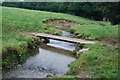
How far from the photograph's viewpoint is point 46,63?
1055 cm

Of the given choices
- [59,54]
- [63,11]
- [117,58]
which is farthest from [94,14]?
[117,58]

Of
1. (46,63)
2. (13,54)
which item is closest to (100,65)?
(46,63)

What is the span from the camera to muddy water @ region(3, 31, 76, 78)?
28.5 ft

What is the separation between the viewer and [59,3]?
48.7 meters

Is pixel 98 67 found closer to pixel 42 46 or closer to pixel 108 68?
pixel 108 68

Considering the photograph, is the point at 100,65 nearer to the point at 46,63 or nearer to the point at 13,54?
the point at 46,63

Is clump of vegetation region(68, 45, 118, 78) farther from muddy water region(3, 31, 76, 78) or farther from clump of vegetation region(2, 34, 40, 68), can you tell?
clump of vegetation region(2, 34, 40, 68)

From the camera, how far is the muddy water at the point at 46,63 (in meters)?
8.68

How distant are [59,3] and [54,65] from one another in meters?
40.4

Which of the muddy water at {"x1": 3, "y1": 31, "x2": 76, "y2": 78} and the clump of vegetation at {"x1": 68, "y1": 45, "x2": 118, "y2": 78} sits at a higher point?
the clump of vegetation at {"x1": 68, "y1": 45, "x2": 118, "y2": 78}

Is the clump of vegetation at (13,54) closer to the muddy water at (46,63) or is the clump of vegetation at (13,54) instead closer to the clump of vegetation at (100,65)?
the muddy water at (46,63)

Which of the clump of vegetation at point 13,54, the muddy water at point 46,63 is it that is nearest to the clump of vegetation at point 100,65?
the muddy water at point 46,63

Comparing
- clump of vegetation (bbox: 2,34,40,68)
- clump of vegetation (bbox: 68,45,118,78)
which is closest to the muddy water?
clump of vegetation (bbox: 2,34,40,68)

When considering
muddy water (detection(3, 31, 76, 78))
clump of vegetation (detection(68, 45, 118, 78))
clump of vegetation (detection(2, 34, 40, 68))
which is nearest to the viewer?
clump of vegetation (detection(68, 45, 118, 78))
